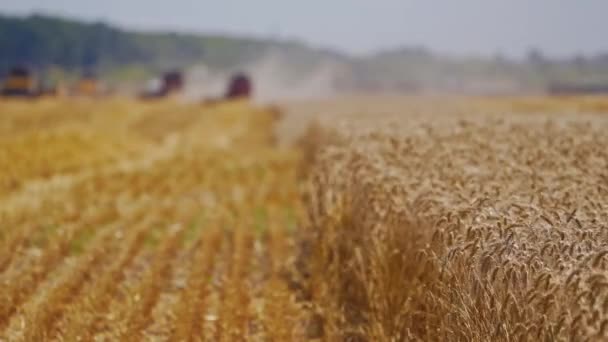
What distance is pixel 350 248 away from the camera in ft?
21.5

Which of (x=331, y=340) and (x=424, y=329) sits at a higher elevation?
(x=424, y=329)

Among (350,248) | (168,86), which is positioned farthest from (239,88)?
(350,248)

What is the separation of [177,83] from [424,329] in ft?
169

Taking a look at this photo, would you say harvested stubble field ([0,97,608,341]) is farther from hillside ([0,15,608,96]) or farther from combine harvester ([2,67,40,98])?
hillside ([0,15,608,96])

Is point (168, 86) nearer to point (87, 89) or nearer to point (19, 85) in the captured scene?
point (87, 89)

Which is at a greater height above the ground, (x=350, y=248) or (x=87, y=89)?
(x=350, y=248)

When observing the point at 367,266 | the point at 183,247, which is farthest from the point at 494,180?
the point at 183,247

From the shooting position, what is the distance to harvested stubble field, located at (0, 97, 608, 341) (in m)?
3.50

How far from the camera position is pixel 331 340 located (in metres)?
5.44

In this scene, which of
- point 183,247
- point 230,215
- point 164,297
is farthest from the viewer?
point 230,215

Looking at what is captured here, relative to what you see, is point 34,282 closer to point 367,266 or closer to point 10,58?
point 367,266

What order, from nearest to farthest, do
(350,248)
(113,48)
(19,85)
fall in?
1. (350,248)
2. (19,85)
3. (113,48)

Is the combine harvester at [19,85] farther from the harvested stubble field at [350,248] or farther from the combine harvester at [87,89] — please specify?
the harvested stubble field at [350,248]

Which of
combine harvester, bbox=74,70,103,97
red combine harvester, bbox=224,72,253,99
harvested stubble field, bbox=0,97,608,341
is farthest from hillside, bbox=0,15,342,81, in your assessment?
harvested stubble field, bbox=0,97,608,341
